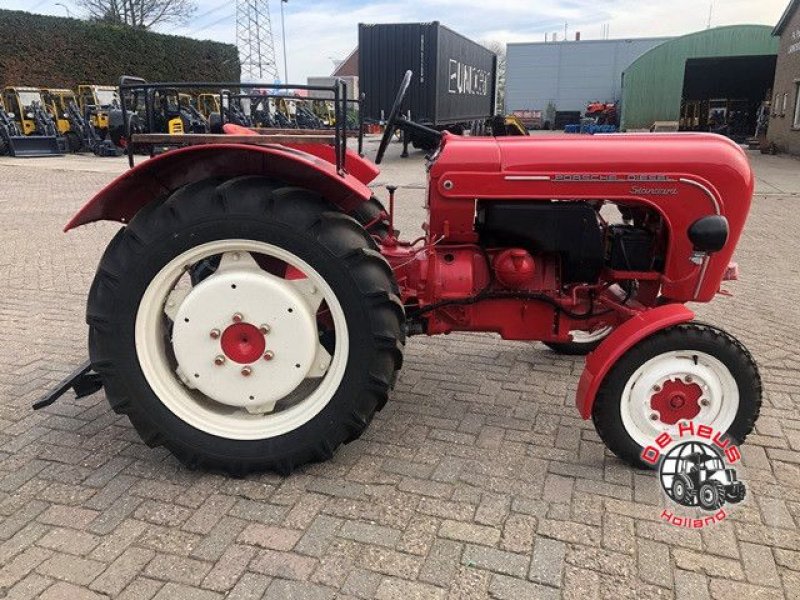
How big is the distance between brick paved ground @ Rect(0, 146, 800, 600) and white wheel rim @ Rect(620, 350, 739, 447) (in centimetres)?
22

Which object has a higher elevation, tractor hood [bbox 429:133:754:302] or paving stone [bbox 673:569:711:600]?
tractor hood [bbox 429:133:754:302]

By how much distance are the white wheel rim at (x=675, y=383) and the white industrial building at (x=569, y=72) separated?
39826 millimetres

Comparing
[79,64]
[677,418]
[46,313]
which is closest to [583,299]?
[677,418]

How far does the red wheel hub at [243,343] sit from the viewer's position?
249cm

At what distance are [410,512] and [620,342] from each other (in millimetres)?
1034

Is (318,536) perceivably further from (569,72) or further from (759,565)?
(569,72)

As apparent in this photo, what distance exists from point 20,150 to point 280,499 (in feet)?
58.0

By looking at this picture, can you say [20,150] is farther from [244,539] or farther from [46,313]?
[244,539]

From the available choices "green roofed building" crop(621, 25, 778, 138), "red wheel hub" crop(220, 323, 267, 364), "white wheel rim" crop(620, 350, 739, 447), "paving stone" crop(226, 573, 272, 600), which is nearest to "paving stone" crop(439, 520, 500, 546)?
"paving stone" crop(226, 573, 272, 600)

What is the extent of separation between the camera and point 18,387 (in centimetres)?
340

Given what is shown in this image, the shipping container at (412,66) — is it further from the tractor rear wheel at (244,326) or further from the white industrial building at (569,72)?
the white industrial building at (569,72)

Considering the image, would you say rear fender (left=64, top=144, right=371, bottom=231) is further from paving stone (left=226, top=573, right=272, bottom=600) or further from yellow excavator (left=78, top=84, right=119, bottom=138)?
yellow excavator (left=78, top=84, right=119, bottom=138)

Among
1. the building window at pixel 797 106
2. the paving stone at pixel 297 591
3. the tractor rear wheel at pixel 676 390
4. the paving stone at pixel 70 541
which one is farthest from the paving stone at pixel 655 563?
the building window at pixel 797 106

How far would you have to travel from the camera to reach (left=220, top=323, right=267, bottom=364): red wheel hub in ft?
8.18
